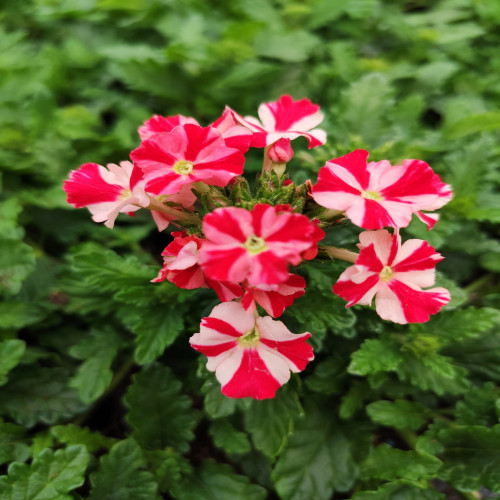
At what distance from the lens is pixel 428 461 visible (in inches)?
54.3

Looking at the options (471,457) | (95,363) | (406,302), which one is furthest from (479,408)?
(95,363)

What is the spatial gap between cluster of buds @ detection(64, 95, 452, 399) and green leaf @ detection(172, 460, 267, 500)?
0.58 metres

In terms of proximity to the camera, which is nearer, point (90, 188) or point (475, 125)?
point (90, 188)

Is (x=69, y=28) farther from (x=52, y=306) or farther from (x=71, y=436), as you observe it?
(x=71, y=436)

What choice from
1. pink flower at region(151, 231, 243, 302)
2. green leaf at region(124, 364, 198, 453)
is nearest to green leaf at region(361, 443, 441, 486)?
green leaf at region(124, 364, 198, 453)

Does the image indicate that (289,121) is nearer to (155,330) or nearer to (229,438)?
(155,330)

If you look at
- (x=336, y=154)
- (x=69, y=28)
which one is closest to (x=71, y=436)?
(x=336, y=154)

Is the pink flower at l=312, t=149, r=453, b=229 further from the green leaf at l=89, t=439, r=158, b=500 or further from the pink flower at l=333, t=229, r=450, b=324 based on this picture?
the green leaf at l=89, t=439, r=158, b=500

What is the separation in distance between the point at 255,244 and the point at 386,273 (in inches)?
12.5

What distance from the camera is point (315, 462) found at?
59.3 inches

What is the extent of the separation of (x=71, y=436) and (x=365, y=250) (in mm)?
1097

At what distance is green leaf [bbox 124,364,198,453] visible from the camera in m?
1.51

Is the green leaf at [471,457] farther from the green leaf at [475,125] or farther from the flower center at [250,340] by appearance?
the green leaf at [475,125]

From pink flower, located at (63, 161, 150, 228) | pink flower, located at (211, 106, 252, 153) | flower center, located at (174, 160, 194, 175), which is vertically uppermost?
pink flower, located at (211, 106, 252, 153)
